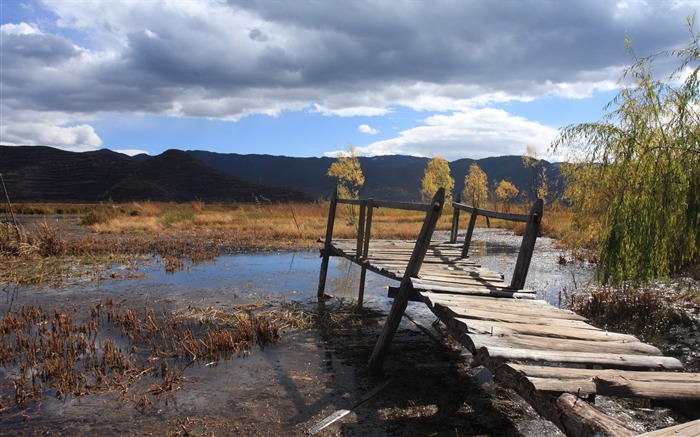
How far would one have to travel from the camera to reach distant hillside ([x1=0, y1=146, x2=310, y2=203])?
101 meters

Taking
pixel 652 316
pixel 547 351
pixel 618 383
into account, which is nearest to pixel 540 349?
pixel 547 351

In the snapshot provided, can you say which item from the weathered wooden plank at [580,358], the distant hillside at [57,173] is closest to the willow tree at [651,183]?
the weathered wooden plank at [580,358]

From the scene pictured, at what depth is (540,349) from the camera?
3830 mm

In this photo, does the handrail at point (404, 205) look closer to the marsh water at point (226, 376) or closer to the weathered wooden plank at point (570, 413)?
the marsh water at point (226, 376)

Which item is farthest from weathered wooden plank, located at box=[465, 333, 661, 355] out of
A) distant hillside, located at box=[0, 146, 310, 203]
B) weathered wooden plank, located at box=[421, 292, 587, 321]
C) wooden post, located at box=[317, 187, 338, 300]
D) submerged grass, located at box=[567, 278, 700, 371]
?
distant hillside, located at box=[0, 146, 310, 203]

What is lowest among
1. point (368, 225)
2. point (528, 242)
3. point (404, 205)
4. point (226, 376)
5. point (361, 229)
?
point (226, 376)

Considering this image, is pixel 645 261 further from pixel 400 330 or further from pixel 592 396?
pixel 592 396

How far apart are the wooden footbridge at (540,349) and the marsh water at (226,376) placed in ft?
3.02

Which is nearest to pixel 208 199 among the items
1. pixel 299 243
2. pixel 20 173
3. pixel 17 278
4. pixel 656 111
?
pixel 20 173

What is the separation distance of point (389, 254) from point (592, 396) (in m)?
5.89

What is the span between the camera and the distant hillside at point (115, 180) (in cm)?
10112

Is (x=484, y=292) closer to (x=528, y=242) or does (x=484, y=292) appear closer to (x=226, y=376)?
(x=528, y=242)

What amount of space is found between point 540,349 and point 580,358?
29cm

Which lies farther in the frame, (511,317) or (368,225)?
(368,225)
